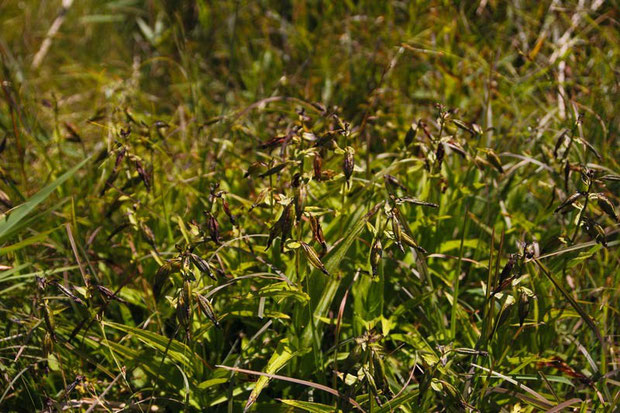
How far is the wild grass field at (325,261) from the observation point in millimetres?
1608

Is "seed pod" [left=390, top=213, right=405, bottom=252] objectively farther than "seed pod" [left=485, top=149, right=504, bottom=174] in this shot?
No

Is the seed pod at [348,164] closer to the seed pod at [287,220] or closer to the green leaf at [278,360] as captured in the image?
the seed pod at [287,220]

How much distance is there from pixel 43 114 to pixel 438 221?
249 centimetres

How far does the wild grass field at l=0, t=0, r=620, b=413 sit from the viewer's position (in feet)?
5.28

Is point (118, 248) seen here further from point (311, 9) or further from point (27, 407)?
point (311, 9)

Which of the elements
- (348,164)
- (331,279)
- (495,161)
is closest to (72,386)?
(331,279)

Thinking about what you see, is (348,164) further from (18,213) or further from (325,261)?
(18,213)

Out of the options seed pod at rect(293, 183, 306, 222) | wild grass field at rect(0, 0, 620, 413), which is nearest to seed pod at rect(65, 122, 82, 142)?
wild grass field at rect(0, 0, 620, 413)

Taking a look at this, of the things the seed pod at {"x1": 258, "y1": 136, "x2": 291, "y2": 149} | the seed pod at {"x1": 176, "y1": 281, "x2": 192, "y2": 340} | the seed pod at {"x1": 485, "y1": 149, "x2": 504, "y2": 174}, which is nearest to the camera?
the seed pod at {"x1": 176, "y1": 281, "x2": 192, "y2": 340}

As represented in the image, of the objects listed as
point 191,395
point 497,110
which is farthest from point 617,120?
point 191,395

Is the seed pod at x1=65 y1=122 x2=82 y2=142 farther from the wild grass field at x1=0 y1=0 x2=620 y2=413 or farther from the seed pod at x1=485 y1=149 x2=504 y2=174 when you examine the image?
the seed pod at x1=485 y1=149 x2=504 y2=174

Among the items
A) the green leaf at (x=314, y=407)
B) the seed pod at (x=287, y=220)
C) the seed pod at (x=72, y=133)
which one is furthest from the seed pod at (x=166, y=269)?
the seed pod at (x=72, y=133)

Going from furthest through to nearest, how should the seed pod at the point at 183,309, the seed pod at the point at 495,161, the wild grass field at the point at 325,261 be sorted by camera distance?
the seed pod at the point at 495,161
the wild grass field at the point at 325,261
the seed pod at the point at 183,309

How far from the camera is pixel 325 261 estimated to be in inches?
70.6
